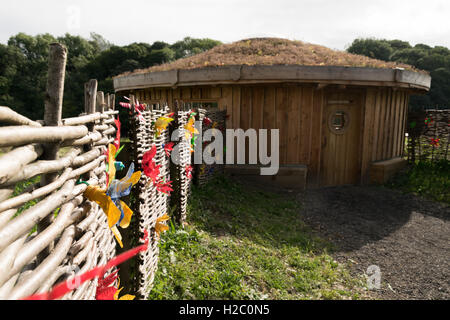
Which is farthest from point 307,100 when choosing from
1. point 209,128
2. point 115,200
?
point 115,200

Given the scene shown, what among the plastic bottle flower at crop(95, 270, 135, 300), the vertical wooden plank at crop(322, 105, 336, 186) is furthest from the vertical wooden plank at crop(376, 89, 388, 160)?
the plastic bottle flower at crop(95, 270, 135, 300)

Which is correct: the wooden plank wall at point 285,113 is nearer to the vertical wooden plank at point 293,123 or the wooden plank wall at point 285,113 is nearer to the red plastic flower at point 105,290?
the vertical wooden plank at point 293,123

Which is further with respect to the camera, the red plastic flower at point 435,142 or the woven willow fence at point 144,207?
the red plastic flower at point 435,142

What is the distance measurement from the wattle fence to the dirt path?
3.15 meters

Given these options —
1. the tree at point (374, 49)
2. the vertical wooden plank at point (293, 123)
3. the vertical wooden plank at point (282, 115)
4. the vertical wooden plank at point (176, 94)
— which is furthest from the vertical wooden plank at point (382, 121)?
the tree at point (374, 49)

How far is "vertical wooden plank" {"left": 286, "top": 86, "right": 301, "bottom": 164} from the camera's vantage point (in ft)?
25.6

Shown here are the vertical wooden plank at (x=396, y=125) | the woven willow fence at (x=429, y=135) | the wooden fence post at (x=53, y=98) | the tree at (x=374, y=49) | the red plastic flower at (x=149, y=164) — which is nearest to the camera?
the wooden fence post at (x=53, y=98)

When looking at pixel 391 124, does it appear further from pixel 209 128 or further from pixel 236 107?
pixel 209 128

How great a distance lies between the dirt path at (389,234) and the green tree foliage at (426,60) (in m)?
18.6

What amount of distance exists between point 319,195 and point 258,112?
246cm

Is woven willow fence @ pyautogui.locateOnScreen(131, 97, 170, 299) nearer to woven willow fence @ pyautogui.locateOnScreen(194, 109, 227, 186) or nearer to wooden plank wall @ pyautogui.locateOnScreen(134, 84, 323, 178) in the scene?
woven willow fence @ pyautogui.locateOnScreen(194, 109, 227, 186)

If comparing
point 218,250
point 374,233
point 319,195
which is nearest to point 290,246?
point 218,250

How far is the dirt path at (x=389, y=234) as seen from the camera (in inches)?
164
